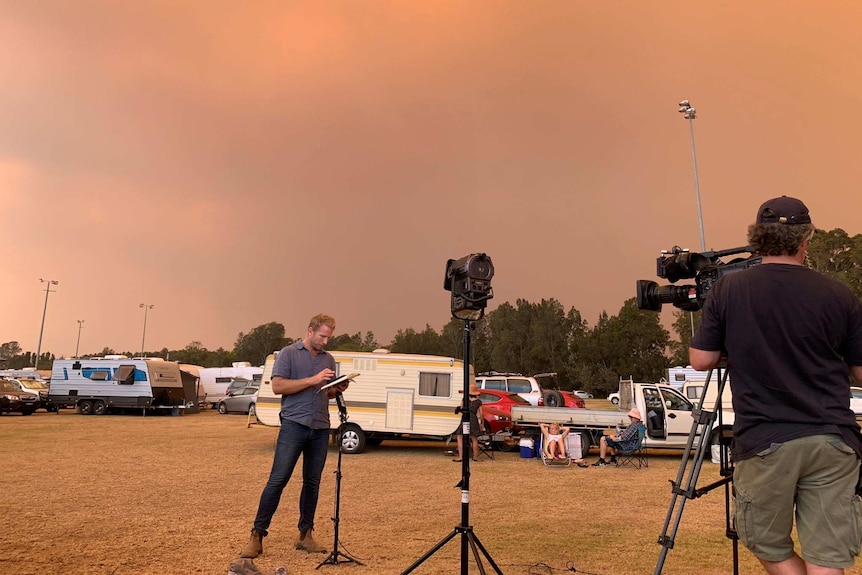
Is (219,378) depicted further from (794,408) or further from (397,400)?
(794,408)

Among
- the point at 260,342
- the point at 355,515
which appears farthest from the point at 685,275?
the point at 260,342

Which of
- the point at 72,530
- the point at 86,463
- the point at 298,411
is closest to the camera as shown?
the point at 298,411

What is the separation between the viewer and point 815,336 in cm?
252

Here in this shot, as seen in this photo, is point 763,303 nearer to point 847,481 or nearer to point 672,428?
point 847,481

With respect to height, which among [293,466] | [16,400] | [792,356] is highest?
[792,356]

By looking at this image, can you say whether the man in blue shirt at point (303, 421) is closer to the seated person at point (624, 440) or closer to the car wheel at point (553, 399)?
the seated person at point (624, 440)

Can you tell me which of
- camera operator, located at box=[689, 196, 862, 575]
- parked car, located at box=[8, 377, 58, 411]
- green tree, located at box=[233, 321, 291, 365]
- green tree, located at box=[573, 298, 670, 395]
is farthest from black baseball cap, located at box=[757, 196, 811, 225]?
green tree, located at box=[233, 321, 291, 365]

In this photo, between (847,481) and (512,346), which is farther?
(512,346)

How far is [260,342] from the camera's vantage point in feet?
406

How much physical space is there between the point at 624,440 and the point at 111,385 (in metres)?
23.2

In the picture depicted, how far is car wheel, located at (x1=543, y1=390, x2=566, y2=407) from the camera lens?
20375 mm

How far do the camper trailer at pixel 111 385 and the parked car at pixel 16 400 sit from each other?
Result: 76 cm

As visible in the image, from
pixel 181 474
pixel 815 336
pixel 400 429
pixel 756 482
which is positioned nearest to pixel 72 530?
pixel 181 474

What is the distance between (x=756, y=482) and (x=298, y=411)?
3826mm
